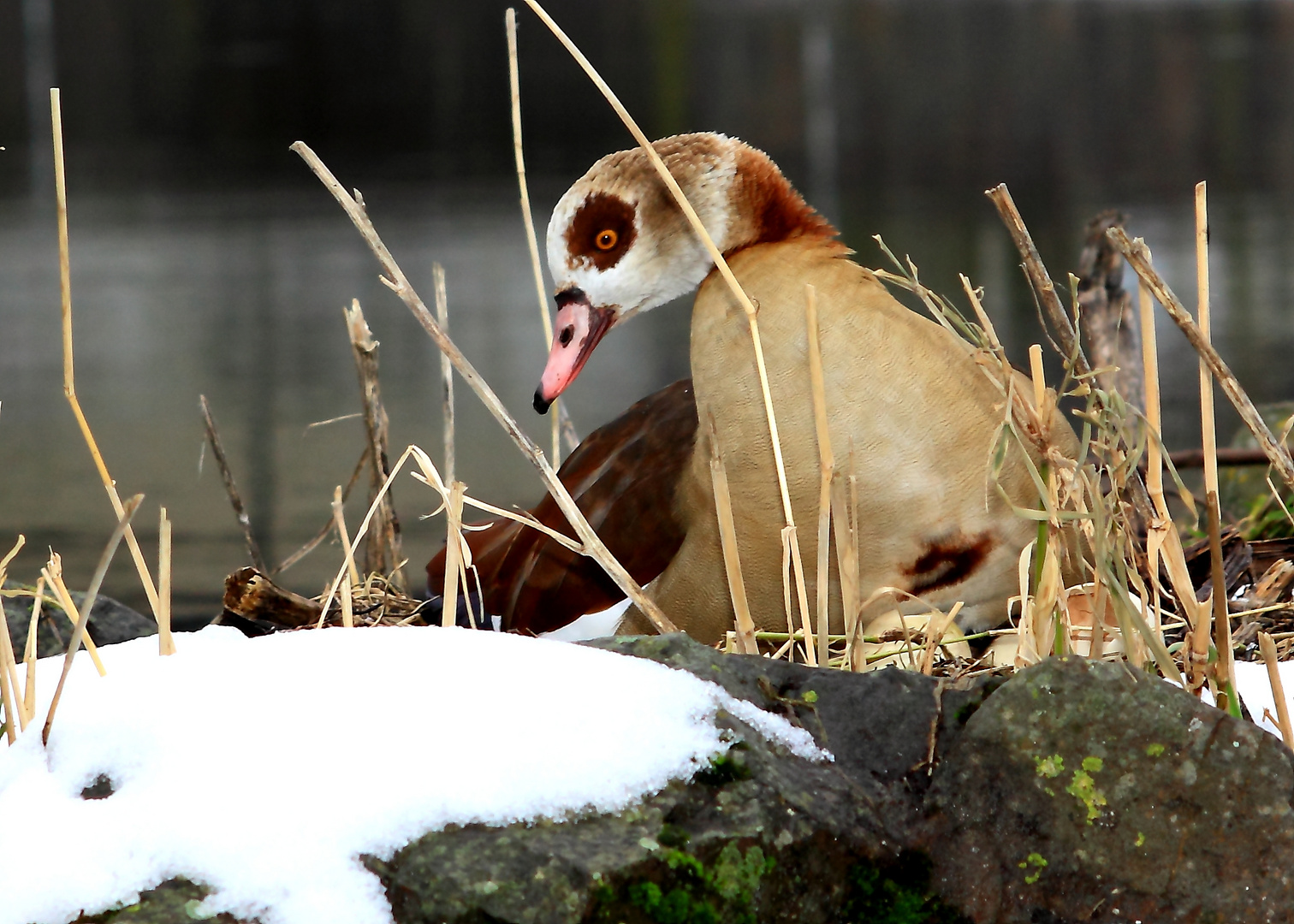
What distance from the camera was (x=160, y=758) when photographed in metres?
1.27

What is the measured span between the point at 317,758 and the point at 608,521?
1.15 m

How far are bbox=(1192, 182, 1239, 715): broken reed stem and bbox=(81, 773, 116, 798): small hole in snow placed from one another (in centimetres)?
106

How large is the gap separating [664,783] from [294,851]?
0.33 meters

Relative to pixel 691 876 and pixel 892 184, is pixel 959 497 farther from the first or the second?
pixel 892 184

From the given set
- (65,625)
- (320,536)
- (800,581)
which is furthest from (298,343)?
(800,581)

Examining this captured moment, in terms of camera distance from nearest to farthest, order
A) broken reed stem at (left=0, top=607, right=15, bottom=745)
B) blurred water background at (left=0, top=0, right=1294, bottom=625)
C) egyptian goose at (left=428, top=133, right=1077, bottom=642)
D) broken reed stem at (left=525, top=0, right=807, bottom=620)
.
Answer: broken reed stem at (left=0, top=607, right=15, bottom=745)
broken reed stem at (left=525, top=0, right=807, bottom=620)
egyptian goose at (left=428, top=133, right=1077, bottom=642)
blurred water background at (left=0, top=0, right=1294, bottom=625)

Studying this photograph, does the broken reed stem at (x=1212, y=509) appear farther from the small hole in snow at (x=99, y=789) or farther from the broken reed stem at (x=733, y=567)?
the small hole in snow at (x=99, y=789)

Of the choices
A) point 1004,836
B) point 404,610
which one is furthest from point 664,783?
point 404,610

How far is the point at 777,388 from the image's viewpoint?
2064mm

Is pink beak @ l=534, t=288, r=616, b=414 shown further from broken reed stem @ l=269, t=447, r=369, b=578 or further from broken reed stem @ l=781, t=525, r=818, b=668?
broken reed stem @ l=781, t=525, r=818, b=668

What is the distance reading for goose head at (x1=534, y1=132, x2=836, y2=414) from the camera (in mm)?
2193

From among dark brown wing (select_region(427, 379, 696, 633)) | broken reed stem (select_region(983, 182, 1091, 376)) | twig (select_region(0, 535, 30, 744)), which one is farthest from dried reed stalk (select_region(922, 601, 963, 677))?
twig (select_region(0, 535, 30, 744))

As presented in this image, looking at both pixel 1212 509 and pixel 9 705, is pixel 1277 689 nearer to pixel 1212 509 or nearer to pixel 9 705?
pixel 1212 509

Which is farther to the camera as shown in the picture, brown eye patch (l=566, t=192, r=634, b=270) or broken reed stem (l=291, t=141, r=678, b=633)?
brown eye patch (l=566, t=192, r=634, b=270)
